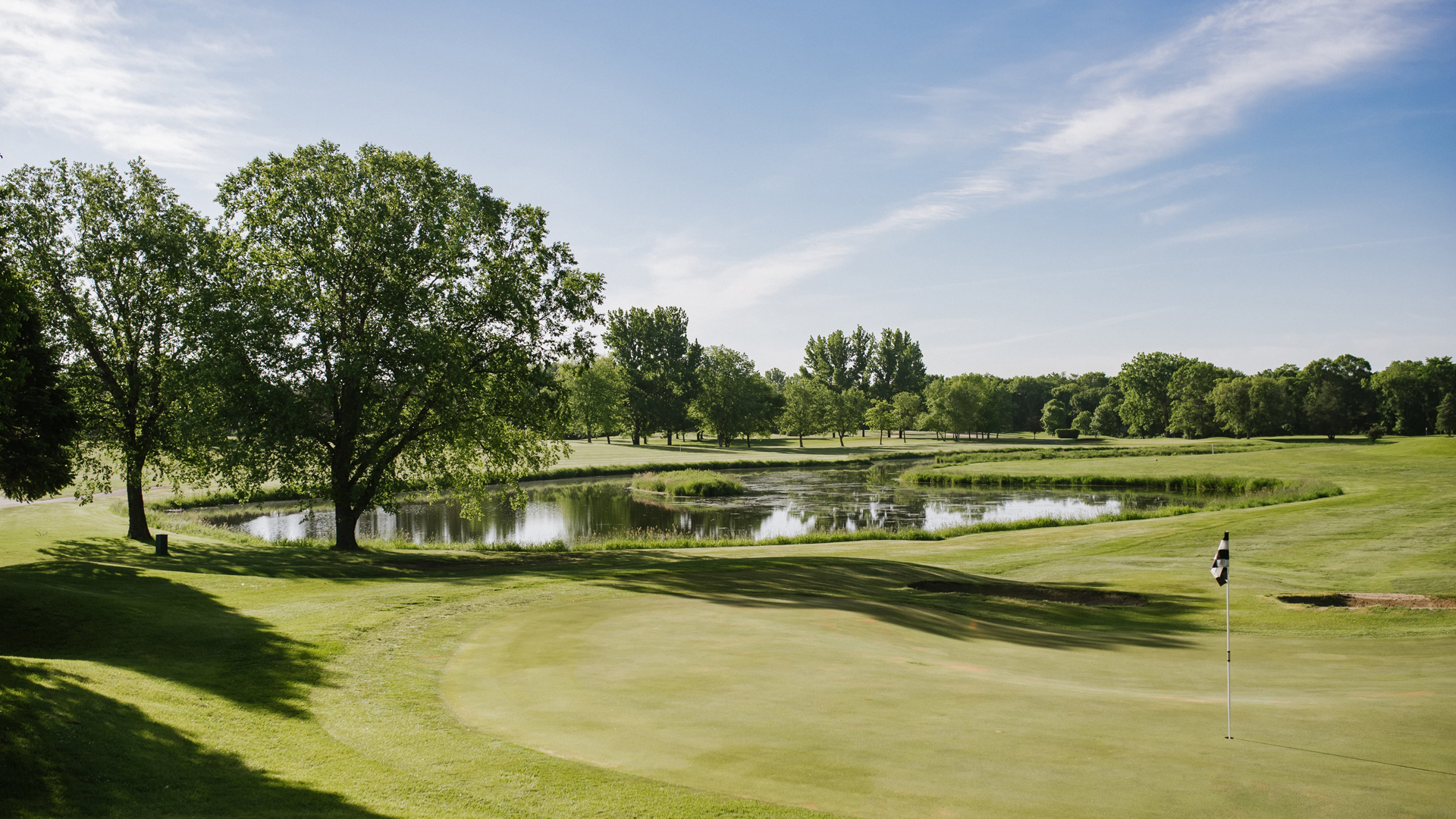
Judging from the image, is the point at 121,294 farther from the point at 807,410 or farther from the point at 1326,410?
the point at 1326,410

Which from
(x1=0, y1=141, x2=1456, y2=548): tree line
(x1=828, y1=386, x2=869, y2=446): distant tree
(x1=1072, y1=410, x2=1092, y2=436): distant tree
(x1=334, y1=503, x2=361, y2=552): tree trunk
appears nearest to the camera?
(x1=0, y1=141, x2=1456, y2=548): tree line

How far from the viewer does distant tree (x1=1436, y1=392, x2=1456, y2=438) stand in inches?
3755

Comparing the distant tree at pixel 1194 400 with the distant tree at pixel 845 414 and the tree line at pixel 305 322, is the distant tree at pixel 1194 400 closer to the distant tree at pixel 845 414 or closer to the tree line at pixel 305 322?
the distant tree at pixel 845 414

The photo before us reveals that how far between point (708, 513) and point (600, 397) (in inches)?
2061

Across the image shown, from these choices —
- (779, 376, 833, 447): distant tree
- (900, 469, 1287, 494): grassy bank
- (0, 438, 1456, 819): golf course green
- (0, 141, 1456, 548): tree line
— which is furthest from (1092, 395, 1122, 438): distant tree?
(0, 141, 1456, 548): tree line

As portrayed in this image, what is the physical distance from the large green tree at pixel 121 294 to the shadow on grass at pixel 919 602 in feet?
55.4

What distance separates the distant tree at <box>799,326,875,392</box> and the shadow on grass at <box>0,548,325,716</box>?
13781 cm

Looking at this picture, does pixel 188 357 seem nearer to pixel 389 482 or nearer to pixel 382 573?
pixel 389 482

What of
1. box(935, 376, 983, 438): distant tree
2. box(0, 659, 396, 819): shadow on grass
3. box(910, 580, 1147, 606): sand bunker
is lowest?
box(910, 580, 1147, 606): sand bunker

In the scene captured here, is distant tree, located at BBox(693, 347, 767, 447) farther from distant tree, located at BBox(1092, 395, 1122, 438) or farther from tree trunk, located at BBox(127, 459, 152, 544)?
tree trunk, located at BBox(127, 459, 152, 544)

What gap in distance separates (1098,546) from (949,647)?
16171 millimetres

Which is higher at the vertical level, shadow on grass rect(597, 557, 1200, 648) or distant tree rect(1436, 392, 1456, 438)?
distant tree rect(1436, 392, 1456, 438)

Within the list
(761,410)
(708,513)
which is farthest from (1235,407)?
(708,513)

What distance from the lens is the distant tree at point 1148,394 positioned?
124812 millimetres
